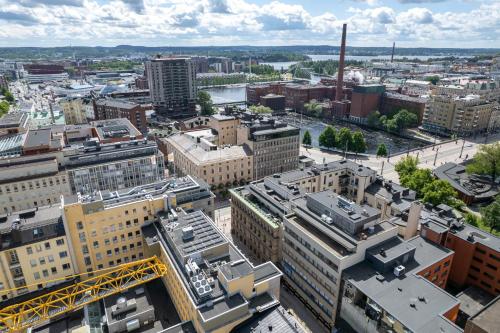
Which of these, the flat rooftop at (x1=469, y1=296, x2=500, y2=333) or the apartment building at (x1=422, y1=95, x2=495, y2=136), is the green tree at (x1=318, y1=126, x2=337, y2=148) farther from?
the flat rooftop at (x1=469, y1=296, x2=500, y2=333)

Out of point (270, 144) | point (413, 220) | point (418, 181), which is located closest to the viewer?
point (413, 220)

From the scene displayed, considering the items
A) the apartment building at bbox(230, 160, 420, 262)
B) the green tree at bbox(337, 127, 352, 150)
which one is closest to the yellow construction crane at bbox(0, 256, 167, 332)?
the apartment building at bbox(230, 160, 420, 262)

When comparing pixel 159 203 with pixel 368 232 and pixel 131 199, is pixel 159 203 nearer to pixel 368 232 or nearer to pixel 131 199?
pixel 131 199

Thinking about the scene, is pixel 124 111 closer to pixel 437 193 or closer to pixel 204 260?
pixel 204 260

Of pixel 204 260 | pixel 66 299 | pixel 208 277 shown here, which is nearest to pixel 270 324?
pixel 208 277

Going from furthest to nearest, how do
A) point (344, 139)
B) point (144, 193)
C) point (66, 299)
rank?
point (344, 139) < point (144, 193) < point (66, 299)

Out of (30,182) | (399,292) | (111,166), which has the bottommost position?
(30,182)
